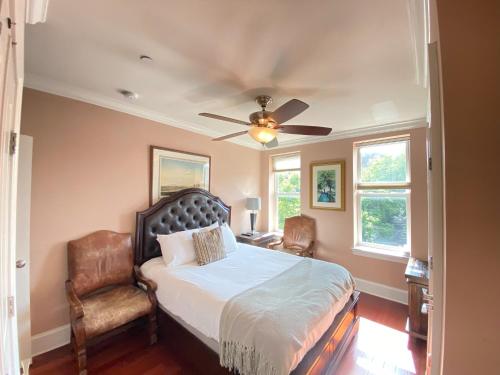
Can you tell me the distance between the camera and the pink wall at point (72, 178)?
1.99m

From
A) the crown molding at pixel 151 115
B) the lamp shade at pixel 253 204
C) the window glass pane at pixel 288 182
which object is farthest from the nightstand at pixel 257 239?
the crown molding at pixel 151 115

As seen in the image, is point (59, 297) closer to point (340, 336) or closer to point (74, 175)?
point (74, 175)

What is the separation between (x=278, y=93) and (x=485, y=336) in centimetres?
216

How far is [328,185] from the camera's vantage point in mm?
3701

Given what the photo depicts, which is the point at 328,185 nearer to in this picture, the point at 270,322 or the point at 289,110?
the point at 289,110

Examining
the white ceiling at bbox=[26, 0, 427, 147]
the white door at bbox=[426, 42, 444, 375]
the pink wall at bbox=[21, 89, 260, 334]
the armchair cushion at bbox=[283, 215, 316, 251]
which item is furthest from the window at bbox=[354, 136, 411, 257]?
the pink wall at bbox=[21, 89, 260, 334]

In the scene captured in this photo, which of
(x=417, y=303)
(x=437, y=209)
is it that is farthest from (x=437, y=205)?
(x=417, y=303)

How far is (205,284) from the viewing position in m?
1.91

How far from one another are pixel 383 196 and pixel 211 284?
2858 millimetres

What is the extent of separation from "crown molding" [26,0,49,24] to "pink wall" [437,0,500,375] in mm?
1770

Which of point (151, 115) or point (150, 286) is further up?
point (151, 115)

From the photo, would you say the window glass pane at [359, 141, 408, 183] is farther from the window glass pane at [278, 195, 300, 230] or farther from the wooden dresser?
the wooden dresser

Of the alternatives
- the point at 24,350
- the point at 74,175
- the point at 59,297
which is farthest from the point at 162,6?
the point at 24,350

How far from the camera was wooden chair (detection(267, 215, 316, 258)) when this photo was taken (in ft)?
12.1
